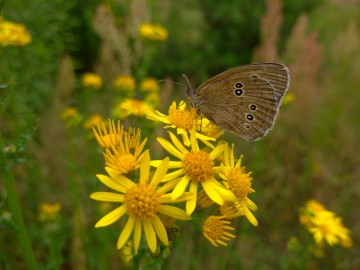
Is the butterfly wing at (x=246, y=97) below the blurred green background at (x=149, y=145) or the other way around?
the other way around

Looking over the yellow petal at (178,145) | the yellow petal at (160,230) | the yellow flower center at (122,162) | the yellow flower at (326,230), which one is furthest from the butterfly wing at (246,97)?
the yellow flower at (326,230)

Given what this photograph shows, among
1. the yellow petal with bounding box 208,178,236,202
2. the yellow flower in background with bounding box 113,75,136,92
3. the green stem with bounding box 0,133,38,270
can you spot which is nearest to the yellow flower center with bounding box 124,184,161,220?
the yellow petal with bounding box 208,178,236,202

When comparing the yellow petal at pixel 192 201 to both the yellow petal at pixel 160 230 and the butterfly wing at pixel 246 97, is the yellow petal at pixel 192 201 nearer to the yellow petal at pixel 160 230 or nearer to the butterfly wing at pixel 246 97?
the yellow petal at pixel 160 230

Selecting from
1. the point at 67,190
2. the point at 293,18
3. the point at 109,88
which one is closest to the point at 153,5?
the point at 109,88

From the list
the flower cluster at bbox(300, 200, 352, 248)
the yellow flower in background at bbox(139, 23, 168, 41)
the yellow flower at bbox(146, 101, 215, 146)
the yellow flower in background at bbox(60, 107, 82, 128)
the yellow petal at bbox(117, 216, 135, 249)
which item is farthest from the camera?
the yellow flower in background at bbox(139, 23, 168, 41)

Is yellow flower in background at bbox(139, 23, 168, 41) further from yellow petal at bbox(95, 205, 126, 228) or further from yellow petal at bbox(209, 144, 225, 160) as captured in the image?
yellow petal at bbox(95, 205, 126, 228)

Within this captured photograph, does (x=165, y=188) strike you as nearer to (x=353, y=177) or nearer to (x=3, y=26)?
(x=3, y=26)

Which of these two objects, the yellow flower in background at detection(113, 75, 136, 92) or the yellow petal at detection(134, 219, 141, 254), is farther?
the yellow flower in background at detection(113, 75, 136, 92)
